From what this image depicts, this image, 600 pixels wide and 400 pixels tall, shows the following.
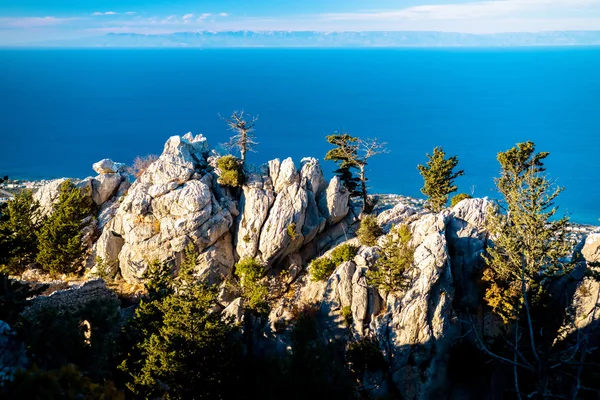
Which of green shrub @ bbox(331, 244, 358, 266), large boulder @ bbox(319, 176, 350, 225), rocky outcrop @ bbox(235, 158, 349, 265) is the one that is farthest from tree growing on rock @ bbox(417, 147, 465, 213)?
green shrub @ bbox(331, 244, 358, 266)

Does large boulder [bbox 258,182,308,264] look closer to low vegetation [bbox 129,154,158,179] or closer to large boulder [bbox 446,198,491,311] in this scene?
large boulder [bbox 446,198,491,311]

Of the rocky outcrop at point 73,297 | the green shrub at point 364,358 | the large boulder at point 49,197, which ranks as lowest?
the green shrub at point 364,358

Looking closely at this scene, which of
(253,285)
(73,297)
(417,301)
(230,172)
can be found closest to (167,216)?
(230,172)

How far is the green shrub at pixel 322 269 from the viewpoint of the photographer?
35906 millimetres

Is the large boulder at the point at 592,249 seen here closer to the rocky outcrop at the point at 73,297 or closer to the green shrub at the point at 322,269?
the green shrub at the point at 322,269

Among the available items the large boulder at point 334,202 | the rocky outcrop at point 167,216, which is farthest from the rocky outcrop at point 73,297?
the large boulder at point 334,202

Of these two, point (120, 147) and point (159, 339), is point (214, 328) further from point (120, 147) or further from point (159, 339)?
point (120, 147)

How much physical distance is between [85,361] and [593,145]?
207476 millimetres

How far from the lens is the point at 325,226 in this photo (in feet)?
140

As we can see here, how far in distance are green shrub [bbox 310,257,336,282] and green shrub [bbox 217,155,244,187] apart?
10.5m

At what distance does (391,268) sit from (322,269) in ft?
19.4

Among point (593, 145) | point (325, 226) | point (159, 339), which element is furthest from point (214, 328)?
point (593, 145)

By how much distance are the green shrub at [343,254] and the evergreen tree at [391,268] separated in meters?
2.63

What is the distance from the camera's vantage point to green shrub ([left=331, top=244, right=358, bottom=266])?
36344mm
